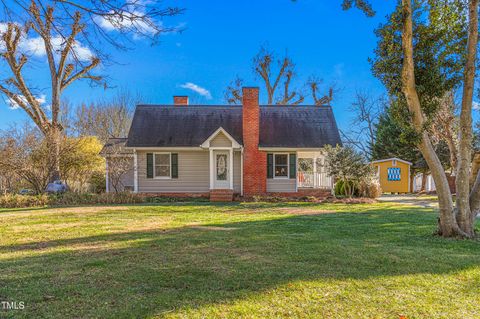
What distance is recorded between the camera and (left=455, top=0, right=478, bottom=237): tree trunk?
6.91m

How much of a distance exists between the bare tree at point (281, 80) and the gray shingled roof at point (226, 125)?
11.7 metres

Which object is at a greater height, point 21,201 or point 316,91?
point 316,91

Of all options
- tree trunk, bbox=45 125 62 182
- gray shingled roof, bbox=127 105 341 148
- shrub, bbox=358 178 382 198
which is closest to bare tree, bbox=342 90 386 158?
gray shingled roof, bbox=127 105 341 148

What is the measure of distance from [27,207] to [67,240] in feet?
27.8

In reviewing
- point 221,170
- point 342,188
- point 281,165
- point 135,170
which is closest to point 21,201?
point 135,170

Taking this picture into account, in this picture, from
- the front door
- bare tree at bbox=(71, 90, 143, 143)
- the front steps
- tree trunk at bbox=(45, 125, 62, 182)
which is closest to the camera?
tree trunk at bbox=(45, 125, 62, 182)

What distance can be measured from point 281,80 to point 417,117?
25.4 metres

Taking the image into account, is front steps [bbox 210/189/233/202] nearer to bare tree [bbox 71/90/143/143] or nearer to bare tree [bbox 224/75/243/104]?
bare tree [bbox 224/75/243/104]

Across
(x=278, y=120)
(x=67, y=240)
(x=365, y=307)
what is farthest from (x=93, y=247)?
(x=278, y=120)

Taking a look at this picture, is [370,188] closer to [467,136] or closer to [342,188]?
[342,188]

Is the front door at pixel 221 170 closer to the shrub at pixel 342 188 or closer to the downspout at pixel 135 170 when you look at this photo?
the downspout at pixel 135 170

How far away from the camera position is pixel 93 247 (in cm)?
572

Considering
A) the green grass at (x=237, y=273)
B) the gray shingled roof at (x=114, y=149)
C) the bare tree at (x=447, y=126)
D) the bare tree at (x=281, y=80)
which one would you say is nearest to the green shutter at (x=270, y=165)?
the gray shingled roof at (x=114, y=149)

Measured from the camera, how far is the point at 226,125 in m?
19.0
